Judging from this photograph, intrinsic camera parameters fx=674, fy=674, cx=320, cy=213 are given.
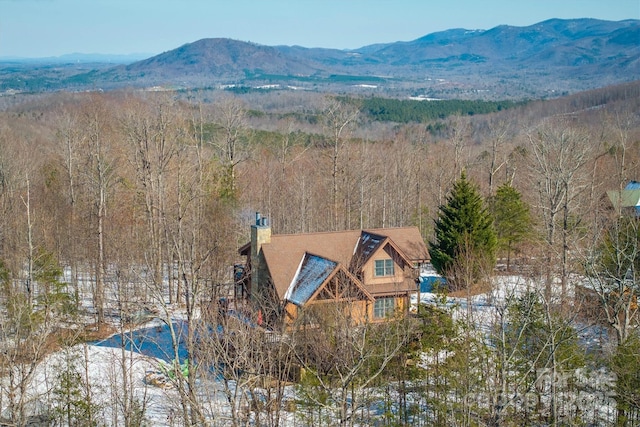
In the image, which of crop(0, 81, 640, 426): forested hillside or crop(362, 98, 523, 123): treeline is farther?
crop(362, 98, 523, 123): treeline

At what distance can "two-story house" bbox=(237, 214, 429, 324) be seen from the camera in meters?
25.5

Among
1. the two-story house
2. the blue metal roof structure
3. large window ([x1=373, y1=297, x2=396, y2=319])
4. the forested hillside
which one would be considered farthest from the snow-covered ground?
the blue metal roof structure

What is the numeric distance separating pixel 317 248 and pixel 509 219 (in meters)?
15.4

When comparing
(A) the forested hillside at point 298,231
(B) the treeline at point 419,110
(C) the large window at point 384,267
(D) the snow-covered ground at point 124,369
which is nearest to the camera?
(A) the forested hillside at point 298,231

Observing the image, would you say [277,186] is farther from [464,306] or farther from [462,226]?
[464,306]

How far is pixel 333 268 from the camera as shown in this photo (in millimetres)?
25531

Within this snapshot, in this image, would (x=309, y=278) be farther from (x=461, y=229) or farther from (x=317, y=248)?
(x=461, y=229)

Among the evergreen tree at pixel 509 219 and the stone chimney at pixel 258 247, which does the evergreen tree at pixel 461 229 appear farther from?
the stone chimney at pixel 258 247

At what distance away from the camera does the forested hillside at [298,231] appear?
1788 centimetres

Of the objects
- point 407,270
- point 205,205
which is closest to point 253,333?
point 407,270

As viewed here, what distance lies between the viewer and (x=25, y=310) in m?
21.2

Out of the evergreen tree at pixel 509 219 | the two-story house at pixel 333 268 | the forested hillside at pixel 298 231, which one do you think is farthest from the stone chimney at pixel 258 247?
the evergreen tree at pixel 509 219

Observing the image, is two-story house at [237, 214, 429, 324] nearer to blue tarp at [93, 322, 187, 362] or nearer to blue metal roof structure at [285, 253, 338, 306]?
blue metal roof structure at [285, 253, 338, 306]

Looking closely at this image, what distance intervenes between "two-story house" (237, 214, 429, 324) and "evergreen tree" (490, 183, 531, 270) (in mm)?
10597
